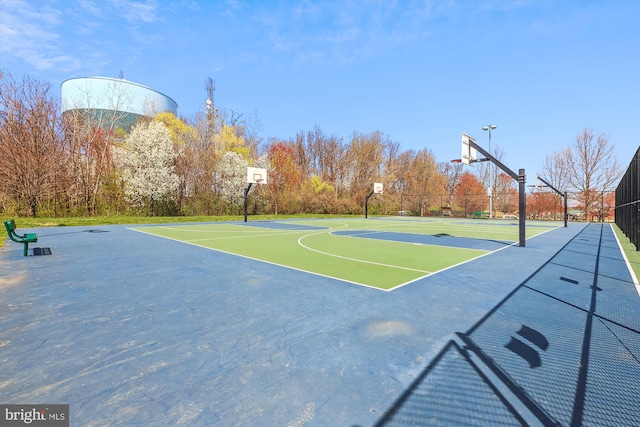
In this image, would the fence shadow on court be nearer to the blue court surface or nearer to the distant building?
the blue court surface

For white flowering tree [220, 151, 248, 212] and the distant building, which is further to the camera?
white flowering tree [220, 151, 248, 212]

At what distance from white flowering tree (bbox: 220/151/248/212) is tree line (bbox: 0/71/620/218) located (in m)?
Answer: 0.10

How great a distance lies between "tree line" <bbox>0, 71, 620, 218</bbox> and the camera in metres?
19.5

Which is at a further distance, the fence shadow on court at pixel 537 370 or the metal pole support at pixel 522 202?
the metal pole support at pixel 522 202

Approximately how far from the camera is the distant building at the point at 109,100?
26.2 meters

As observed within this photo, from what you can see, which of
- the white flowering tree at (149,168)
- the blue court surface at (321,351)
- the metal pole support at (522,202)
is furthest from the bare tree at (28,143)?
the metal pole support at (522,202)

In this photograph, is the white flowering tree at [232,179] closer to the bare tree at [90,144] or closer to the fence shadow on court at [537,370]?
the bare tree at [90,144]

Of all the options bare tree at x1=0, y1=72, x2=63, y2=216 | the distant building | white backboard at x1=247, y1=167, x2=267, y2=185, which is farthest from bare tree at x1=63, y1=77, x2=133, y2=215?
white backboard at x1=247, y1=167, x2=267, y2=185

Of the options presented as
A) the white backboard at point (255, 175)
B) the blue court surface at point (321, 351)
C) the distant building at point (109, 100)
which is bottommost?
the blue court surface at point (321, 351)

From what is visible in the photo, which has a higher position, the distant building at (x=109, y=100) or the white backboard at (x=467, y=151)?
the distant building at (x=109, y=100)

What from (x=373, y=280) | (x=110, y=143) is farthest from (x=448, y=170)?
(x=373, y=280)

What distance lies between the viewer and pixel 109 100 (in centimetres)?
2688

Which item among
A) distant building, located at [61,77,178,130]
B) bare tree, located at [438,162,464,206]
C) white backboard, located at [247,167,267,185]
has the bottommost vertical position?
white backboard, located at [247,167,267,185]

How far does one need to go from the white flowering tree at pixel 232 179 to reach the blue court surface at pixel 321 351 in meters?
23.4
